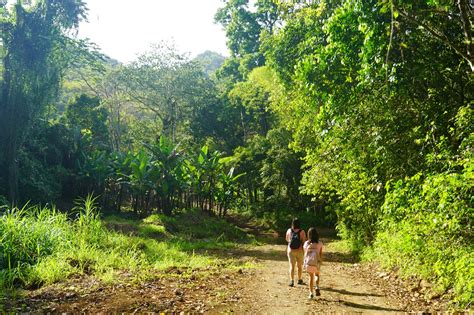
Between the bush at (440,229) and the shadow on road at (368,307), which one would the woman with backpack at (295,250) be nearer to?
the shadow on road at (368,307)

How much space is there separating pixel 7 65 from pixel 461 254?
2323 centimetres

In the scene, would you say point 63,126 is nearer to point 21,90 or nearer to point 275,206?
point 21,90

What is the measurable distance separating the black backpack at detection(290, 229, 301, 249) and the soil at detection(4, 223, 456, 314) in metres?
0.78

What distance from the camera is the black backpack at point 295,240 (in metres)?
7.64

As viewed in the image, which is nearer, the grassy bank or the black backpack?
the grassy bank

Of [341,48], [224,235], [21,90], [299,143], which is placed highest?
[21,90]

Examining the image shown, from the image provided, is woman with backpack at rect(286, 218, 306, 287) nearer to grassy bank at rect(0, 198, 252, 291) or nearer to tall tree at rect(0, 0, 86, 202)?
grassy bank at rect(0, 198, 252, 291)

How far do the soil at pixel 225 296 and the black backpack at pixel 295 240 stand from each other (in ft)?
2.56

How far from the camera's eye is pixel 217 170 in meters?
21.3

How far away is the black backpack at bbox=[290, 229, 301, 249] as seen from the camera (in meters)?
7.64

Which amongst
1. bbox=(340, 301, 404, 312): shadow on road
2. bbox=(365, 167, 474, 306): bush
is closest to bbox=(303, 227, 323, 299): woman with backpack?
bbox=(340, 301, 404, 312): shadow on road

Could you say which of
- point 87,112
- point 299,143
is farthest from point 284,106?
point 87,112

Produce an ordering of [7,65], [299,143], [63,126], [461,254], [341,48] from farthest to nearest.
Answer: [63,126]
[7,65]
[299,143]
[341,48]
[461,254]

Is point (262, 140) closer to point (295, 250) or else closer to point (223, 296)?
point (295, 250)
